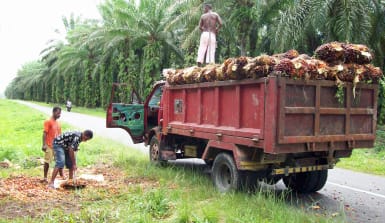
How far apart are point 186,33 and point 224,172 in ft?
47.1

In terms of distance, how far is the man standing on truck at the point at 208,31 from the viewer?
10.8 meters

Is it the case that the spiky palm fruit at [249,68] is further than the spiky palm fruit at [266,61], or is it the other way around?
the spiky palm fruit at [249,68]

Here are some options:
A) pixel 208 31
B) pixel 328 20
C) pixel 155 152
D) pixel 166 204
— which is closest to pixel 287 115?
pixel 166 204

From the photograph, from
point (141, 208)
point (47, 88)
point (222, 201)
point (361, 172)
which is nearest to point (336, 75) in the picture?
point (222, 201)

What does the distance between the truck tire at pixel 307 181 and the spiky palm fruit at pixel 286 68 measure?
89.9 inches

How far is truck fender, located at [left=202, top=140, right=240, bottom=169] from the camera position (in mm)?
6637

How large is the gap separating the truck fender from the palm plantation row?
339 cm

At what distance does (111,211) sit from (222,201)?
153cm

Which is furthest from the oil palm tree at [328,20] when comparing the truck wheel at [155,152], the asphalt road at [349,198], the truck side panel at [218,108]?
the truck side panel at [218,108]

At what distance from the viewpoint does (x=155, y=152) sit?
9703 mm

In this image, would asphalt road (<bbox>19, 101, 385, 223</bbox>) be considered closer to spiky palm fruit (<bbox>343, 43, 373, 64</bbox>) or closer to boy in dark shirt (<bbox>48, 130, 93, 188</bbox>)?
spiky palm fruit (<bbox>343, 43, 373, 64</bbox>)

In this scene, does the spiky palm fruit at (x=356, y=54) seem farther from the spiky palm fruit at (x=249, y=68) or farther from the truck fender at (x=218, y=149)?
the truck fender at (x=218, y=149)

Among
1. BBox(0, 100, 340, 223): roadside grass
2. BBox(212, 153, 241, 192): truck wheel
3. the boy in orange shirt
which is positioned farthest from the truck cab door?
BBox(212, 153, 241, 192): truck wheel

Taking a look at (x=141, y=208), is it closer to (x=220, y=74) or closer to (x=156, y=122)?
(x=220, y=74)
